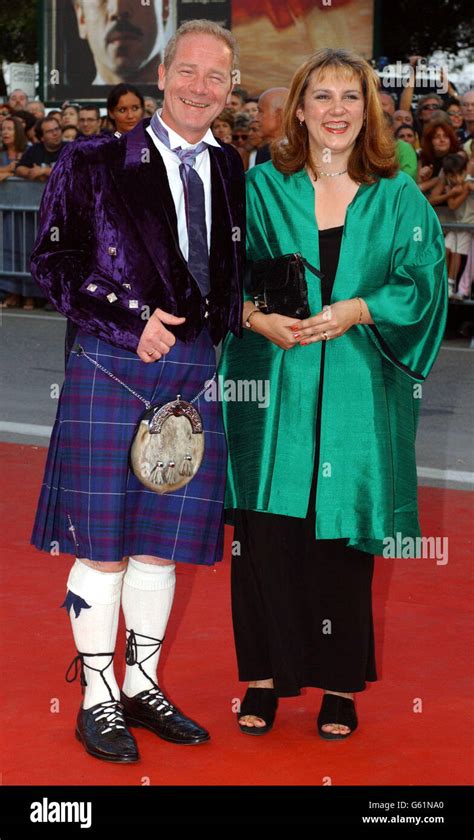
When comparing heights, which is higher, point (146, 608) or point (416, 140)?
Result: point (416, 140)

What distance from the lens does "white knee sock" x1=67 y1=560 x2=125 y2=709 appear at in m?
4.18

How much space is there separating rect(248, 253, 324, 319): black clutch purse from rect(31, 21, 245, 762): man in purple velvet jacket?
0.08 metres

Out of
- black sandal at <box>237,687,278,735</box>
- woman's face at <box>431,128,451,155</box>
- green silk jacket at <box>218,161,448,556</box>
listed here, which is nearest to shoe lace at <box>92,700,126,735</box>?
black sandal at <box>237,687,278,735</box>

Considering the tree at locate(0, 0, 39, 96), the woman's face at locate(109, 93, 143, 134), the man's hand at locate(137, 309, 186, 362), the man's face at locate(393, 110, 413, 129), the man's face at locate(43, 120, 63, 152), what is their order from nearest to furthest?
the man's hand at locate(137, 309, 186, 362) < the woman's face at locate(109, 93, 143, 134) < the man's face at locate(393, 110, 413, 129) < the man's face at locate(43, 120, 63, 152) < the tree at locate(0, 0, 39, 96)

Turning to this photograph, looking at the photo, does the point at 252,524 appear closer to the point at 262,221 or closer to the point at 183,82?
the point at 262,221

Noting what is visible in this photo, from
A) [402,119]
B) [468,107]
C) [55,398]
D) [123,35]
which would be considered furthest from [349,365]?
[123,35]

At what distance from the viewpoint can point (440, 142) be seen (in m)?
12.3

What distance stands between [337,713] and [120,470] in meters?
1.01

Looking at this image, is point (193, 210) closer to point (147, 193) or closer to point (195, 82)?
point (147, 193)

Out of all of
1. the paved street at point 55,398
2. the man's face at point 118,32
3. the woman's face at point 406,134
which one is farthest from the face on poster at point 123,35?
the woman's face at point 406,134

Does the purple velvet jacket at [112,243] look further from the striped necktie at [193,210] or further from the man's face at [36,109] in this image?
the man's face at [36,109]

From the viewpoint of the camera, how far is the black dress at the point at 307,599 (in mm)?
4363

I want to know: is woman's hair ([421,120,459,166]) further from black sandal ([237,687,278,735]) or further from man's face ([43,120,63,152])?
black sandal ([237,687,278,735])

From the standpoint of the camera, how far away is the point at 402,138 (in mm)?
12539
